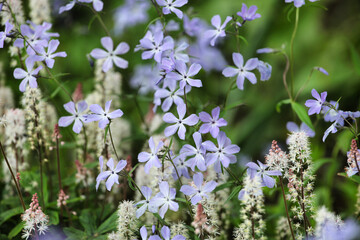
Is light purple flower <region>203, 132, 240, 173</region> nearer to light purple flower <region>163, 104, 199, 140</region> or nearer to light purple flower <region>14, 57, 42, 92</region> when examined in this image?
light purple flower <region>163, 104, 199, 140</region>

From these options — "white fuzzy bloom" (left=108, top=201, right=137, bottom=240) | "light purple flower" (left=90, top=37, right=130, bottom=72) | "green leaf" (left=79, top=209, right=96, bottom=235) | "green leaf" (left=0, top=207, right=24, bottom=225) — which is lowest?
"green leaf" (left=79, top=209, right=96, bottom=235)

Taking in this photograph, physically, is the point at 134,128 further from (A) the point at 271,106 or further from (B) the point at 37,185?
(A) the point at 271,106

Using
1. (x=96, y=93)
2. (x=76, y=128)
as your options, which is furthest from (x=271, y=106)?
(x=76, y=128)

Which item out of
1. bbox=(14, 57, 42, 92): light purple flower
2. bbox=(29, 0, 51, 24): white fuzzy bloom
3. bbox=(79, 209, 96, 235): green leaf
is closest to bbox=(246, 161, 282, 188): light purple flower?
bbox=(79, 209, 96, 235): green leaf

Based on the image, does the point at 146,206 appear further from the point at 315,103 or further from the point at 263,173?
the point at 315,103

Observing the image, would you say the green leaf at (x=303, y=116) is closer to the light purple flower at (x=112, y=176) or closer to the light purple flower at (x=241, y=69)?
the light purple flower at (x=241, y=69)

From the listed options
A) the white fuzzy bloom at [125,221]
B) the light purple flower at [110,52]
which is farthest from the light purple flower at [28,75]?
the white fuzzy bloom at [125,221]

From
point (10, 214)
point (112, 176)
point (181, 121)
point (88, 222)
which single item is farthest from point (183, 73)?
point (10, 214)

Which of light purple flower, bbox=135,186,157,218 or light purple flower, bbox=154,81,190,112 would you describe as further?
light purple flower, bbox=154,81,190,112
